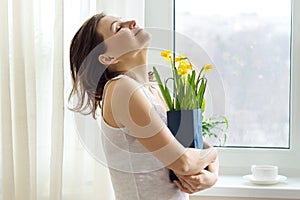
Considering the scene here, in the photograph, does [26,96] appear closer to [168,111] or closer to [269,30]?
[168,111]

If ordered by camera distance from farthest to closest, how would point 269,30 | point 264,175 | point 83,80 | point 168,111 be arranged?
point 269,30
point 264,175
point 83,80
point 168,111

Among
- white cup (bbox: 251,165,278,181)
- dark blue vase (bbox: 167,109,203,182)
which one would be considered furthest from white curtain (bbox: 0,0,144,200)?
white cup (bbox: 251,165,278,181)

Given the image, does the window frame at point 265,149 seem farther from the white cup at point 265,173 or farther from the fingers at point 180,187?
the fingers at point 180,187

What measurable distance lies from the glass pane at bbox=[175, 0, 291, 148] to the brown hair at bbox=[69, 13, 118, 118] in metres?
0.68

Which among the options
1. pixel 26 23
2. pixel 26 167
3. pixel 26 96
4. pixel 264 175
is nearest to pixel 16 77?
pixel 26 96

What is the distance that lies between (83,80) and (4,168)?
493 millimetres

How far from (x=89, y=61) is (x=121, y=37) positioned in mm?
123

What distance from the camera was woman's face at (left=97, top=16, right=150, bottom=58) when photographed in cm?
158

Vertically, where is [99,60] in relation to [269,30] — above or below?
below

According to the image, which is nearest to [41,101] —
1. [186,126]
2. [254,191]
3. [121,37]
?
[121,37]

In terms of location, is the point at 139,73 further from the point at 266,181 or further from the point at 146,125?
the point at 266,181

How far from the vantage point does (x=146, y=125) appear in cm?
149

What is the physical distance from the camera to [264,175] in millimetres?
2041

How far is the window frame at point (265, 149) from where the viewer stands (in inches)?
85.5
